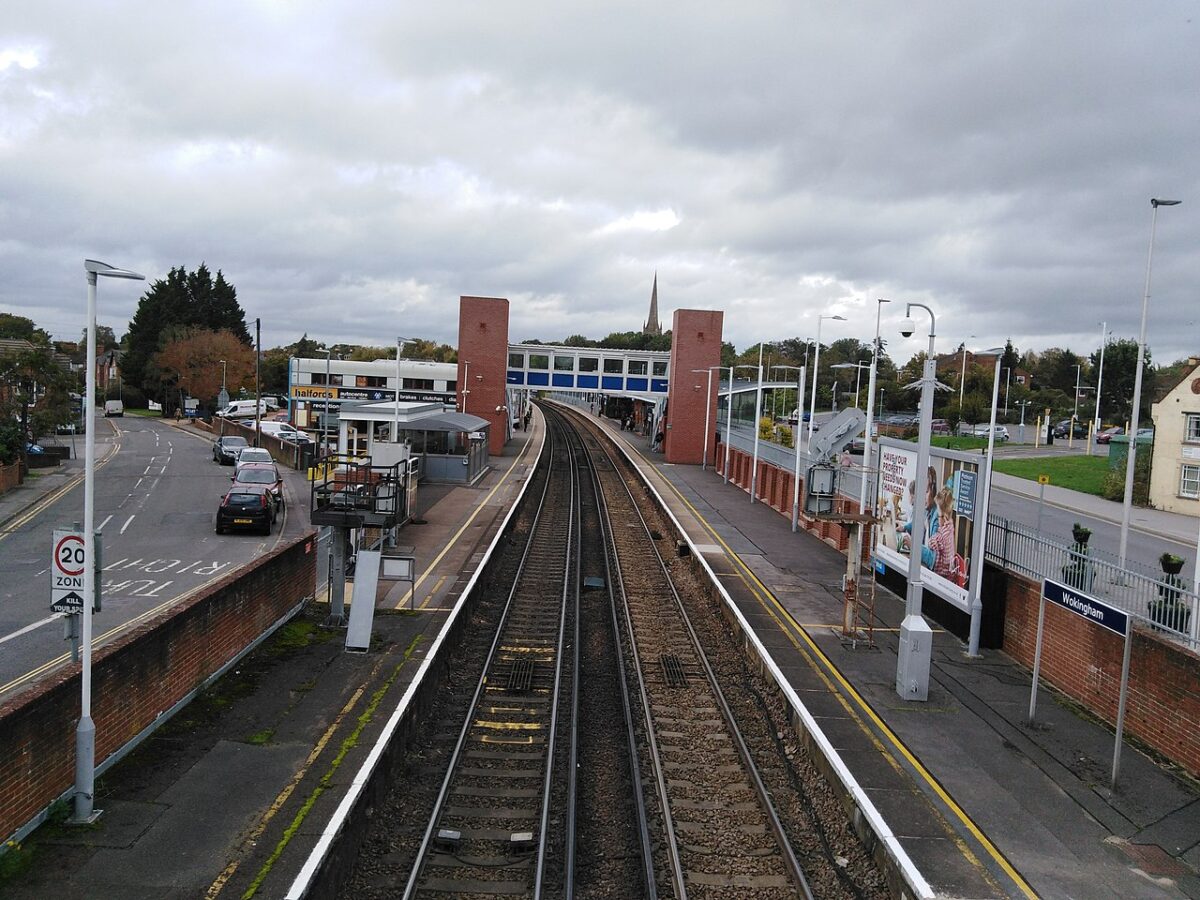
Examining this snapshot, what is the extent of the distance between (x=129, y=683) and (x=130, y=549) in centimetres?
1477

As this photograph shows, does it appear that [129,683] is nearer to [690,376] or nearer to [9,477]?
[9,477]

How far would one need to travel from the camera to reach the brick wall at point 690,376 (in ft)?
178

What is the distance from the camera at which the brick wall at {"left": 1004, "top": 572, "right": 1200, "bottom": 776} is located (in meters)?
11.1

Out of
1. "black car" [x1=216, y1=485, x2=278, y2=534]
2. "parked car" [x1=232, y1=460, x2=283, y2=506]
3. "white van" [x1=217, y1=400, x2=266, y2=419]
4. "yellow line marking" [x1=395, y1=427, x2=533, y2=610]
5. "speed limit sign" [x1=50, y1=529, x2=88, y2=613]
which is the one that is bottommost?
"yellow line marking" [x1=395, y1=427, x2=533, y2=610]

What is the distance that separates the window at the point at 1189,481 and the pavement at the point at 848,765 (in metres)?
24.0

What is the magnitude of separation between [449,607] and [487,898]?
981 centimetres

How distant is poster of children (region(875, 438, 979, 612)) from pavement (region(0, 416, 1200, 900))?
4.77 feet

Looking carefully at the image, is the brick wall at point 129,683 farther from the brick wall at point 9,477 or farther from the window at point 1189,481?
the window at point 1189,481

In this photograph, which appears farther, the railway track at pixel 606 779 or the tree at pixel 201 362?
the tree at pixel 201 362

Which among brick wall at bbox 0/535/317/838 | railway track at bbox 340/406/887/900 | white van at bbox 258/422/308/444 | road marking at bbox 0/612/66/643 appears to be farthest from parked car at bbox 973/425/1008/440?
road marking at bbox 0/612/66/643

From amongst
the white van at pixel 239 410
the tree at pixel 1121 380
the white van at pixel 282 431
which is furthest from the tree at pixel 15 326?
the tree at pixel 1121 380

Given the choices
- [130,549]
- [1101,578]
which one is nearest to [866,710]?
[1101,578]

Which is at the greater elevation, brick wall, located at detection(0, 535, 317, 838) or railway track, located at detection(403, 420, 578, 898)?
brick wall, located at detection(0, 535, 317, 838)

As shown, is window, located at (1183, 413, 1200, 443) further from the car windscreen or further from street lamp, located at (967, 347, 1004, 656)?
the car windscreen
